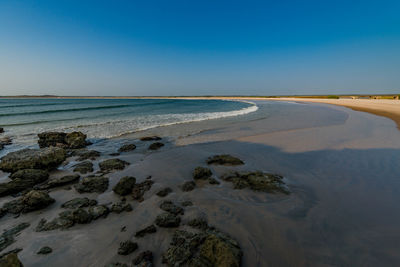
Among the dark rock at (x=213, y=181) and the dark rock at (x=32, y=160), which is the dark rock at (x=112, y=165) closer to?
the dark rock at (x=32, y=160)

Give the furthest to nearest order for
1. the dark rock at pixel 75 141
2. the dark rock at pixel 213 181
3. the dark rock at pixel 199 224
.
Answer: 1. the dark rock at pixel 75 141
2. the dark rock at pixel 213 181
3. the dark rock at pixel 199 224

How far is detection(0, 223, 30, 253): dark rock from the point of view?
2974 mm

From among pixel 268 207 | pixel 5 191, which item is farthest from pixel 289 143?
pixel 5 191

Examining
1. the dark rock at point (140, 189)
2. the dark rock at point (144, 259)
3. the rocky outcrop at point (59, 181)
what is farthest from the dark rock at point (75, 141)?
the dark rock at point (144, 259)

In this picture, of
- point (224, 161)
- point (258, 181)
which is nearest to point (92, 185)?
point (224, 161)

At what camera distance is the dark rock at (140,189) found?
439cm

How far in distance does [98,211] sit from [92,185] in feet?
4.96

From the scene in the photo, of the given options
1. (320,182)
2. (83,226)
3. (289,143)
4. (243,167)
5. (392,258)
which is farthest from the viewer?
(289,143)

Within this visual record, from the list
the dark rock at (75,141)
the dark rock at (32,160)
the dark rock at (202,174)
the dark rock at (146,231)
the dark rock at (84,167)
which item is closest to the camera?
the dark rock at (146,231)

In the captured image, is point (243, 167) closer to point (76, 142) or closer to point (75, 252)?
point (75, 252)

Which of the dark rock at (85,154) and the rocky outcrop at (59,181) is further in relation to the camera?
the dark rock at (85,154)

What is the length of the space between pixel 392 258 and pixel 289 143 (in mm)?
6832

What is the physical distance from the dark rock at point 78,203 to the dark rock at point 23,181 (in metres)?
2.04

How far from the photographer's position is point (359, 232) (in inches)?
123
